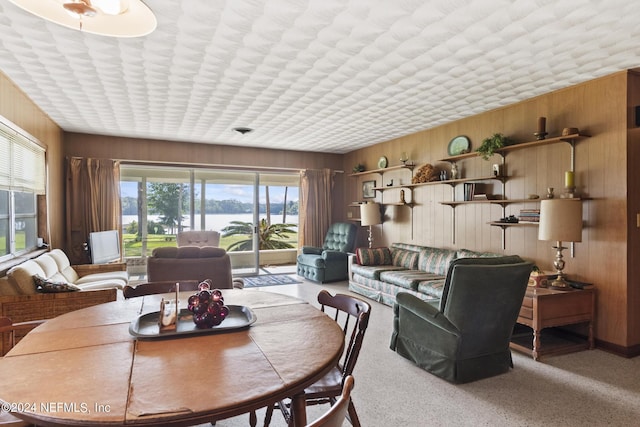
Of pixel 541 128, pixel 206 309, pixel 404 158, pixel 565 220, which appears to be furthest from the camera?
pixel 404 158

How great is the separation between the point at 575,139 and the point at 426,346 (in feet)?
8.34

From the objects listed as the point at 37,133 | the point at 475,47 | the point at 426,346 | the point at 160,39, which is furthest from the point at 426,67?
the point at 37,133

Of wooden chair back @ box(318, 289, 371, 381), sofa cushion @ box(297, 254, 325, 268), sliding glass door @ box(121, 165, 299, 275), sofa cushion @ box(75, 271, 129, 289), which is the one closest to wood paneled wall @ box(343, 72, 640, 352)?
sofa cushion @ box(297, 254, 325, 268)

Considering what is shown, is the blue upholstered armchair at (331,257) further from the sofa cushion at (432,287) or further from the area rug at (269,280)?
the sofa cushion at (432,287)

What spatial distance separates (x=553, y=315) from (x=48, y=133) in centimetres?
633

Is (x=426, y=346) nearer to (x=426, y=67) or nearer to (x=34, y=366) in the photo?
(x=426, y=67)

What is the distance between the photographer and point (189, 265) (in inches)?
139

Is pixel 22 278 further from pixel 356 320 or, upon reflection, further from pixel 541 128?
pixel 541 128

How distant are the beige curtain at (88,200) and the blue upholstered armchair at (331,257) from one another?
11.0 ft

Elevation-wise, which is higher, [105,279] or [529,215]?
[529,215]

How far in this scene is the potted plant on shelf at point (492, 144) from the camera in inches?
167

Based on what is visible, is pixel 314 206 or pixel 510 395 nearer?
pixel 510 395

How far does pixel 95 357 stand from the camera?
1417 mm

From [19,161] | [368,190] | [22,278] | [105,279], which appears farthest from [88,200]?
[368,190]
